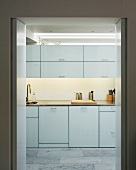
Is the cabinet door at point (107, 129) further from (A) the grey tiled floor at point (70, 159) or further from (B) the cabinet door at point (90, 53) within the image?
(B) the cabinet door at point (90, 53)

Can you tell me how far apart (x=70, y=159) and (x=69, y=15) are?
3112mm

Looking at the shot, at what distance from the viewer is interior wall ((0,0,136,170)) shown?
3.50m

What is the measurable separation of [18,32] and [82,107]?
3.26 metres

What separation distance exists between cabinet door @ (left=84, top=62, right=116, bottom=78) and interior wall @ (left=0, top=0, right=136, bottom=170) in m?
3.29

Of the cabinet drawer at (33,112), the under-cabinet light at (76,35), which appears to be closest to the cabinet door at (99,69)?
the under-cabinet light at (76,35)

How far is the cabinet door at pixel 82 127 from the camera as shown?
6.57 metres

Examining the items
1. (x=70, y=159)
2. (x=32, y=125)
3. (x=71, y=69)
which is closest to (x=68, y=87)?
(x=71, y=69)

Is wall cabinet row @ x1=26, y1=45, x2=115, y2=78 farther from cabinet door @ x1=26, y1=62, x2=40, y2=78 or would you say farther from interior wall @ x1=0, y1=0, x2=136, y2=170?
interior wall @ x1=0, y1=0, x2=136, y2=170

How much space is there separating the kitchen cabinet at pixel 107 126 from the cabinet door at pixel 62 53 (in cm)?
134

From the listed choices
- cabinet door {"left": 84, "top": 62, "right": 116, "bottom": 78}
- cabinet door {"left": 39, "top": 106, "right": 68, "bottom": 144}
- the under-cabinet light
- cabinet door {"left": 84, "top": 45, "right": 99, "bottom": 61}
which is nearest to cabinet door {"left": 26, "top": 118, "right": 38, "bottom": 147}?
cabinet door {"left": 39, "top": 106, "right": 68, "bottom": 144}

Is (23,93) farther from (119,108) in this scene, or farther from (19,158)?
(119,108)

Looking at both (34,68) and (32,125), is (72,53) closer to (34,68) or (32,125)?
(34,68)

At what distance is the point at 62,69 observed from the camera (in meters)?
6.83
